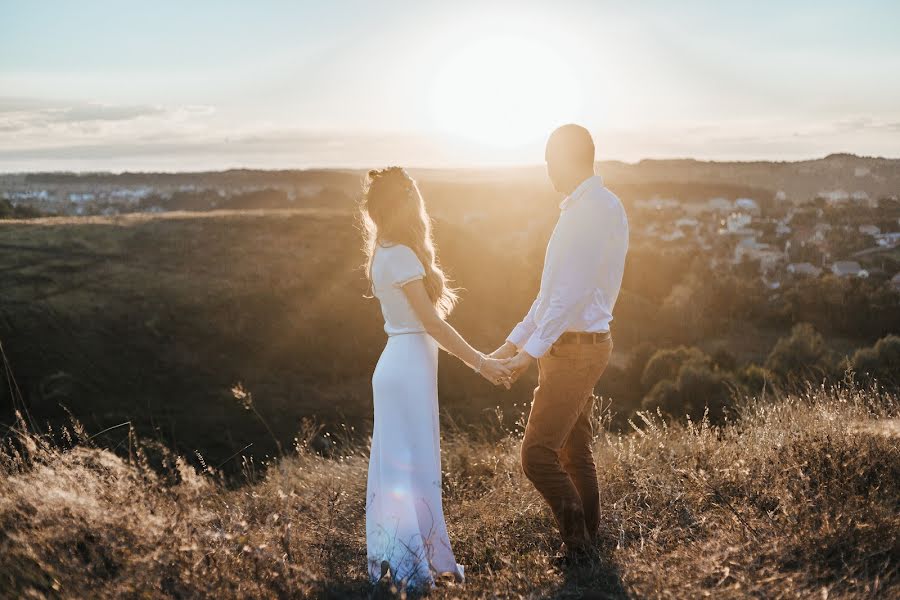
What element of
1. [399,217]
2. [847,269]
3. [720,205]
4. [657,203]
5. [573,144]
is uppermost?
[657,203]

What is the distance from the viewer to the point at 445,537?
3.43 meters

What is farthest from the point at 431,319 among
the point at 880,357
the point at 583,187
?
the point at 880,357

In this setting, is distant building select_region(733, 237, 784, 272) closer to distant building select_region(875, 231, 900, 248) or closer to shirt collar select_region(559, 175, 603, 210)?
distant building select_region(875, 231, 900, 248)

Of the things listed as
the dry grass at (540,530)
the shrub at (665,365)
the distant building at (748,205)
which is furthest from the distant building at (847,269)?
the dry grass at (540,530)

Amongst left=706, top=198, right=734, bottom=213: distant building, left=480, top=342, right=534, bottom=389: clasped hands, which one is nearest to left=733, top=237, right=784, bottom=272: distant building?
left=706, top=198, right=734, bottom=213: distant building

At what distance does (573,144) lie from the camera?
337 cm

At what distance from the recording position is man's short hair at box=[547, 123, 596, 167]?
3.36 meters

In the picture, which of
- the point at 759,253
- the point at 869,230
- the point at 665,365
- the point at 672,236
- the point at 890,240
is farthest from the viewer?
the point at 672,236

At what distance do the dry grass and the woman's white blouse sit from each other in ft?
3.75

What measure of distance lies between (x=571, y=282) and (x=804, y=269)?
53.0m

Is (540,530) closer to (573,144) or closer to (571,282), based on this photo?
(571,282)

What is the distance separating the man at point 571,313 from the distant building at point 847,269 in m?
46.5

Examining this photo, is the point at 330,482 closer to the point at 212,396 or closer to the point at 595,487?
the point at 595,487

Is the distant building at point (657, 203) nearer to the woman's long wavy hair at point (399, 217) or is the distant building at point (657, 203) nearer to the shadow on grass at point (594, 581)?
the woman's long wavy hair at point (399, 217)
